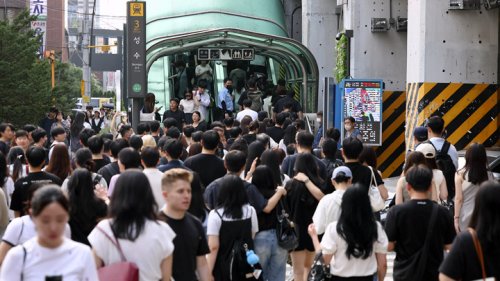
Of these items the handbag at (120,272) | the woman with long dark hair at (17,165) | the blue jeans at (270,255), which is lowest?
the blue jeans at (270,255)

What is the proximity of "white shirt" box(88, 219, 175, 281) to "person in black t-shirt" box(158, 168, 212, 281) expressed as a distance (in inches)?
22.0

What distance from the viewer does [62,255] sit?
238 inches

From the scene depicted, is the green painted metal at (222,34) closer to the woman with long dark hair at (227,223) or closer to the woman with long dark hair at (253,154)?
the woman with long dark hair at (253,154)

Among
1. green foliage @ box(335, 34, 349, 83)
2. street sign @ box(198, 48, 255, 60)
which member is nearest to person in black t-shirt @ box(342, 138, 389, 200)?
green foliage @ box(335, 34, 349, 83)

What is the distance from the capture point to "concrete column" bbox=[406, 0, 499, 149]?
1844cm

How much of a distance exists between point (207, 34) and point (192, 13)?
19.6 ft

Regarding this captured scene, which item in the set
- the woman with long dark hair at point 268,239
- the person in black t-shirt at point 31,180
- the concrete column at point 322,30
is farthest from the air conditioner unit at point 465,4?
the concrete column at point 322,30

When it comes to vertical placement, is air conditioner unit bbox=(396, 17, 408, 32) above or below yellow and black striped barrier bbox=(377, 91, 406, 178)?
above

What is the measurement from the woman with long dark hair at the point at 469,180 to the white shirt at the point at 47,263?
528 centimetres

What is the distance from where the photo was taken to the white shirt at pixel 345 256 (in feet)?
27.2

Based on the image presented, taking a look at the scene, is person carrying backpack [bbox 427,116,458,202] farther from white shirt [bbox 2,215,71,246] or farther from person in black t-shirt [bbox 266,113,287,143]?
white shirt [bbox 2,215,71,246]

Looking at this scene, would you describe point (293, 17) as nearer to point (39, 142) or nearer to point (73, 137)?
point (73, 137)

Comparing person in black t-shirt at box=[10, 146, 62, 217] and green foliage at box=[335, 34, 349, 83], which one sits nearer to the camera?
person in black t-shirt at box=[10, 146, 62, 217]

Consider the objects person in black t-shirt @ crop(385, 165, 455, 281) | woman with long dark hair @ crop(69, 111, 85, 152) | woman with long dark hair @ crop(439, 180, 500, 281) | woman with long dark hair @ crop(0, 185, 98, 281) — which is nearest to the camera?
woman with long dark hair @ crop(0, 185, 98, 281)
